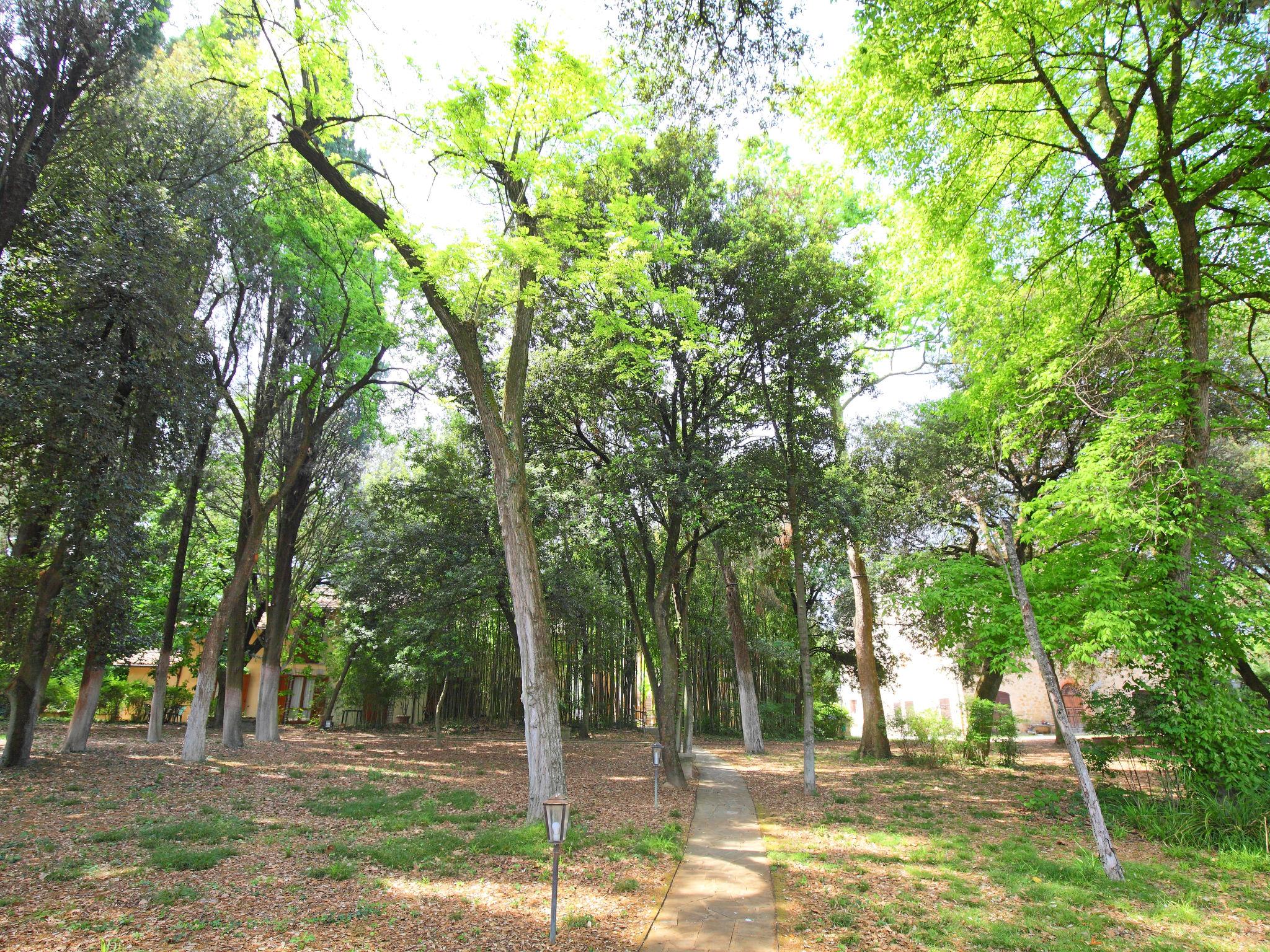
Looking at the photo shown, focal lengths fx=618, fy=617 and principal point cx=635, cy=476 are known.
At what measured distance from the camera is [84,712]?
11.5 metres

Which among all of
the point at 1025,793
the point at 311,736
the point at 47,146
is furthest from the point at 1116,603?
the point at 311,736

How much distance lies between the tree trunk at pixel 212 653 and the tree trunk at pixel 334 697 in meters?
6.44

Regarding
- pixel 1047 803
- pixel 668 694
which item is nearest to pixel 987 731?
pixel 1047 803

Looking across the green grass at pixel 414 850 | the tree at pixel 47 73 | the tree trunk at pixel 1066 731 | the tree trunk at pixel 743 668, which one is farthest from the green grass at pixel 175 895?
the tree trunk at pixel 743 668

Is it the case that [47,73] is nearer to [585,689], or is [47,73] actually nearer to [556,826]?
[556,826]

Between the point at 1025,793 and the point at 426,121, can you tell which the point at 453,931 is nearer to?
the point at 426,121

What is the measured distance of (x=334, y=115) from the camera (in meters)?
7.82

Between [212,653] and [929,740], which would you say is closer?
[212,653]

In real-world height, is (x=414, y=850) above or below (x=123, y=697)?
below

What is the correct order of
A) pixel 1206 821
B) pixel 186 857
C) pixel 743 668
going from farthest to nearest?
pixel 743 668 → pixel 1206 821 → pixel 186 857

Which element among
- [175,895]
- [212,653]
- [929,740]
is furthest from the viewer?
[929,740]

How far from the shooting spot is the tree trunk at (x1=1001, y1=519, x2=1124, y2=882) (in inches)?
219

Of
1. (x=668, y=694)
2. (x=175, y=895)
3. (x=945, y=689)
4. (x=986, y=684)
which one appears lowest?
(x=175, y=895)

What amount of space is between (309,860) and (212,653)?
7.35 m
